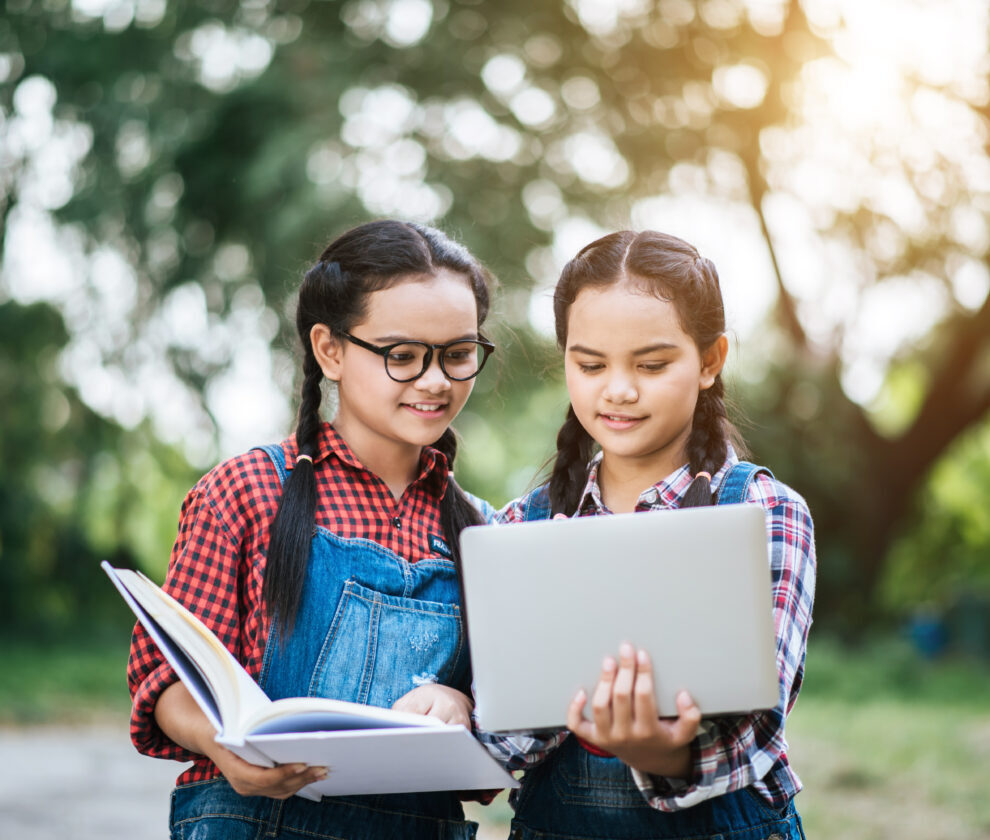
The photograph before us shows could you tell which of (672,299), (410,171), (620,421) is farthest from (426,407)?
(410,171)

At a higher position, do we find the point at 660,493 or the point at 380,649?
the point at 660,493

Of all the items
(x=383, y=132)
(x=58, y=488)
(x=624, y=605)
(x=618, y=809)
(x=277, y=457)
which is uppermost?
(x=383, y=132)

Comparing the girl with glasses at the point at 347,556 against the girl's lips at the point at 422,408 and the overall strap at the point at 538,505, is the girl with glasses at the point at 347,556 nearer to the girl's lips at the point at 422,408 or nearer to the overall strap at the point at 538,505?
the girl's lips at the point at 422,408

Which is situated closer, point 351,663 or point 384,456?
point 351,663

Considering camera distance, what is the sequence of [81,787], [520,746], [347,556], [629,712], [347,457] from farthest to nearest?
[81,787]
[347,457]
[347,556]
[520,746]
[629,712]

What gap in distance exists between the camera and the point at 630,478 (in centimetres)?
188

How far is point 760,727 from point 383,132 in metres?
6.29

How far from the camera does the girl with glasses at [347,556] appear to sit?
179 cm

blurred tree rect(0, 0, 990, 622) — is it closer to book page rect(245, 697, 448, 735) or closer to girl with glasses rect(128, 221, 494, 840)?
girl with glasses rect(128, 221, 494, 840)

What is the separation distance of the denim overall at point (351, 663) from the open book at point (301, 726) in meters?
0.16

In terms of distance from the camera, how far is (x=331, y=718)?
1.51 m

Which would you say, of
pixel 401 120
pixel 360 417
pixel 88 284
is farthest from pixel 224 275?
pixel 360 417

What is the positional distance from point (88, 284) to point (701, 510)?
7.44 m

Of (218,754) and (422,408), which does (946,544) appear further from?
(218,754)
